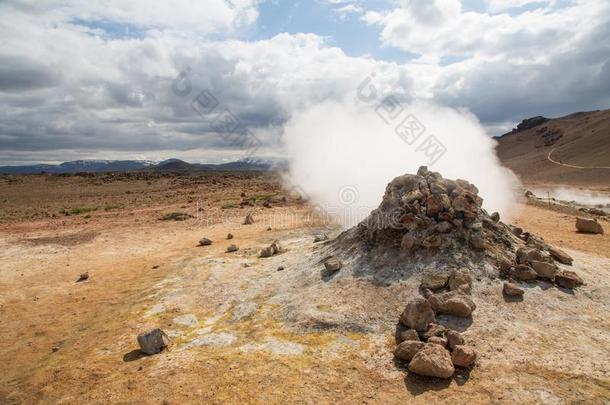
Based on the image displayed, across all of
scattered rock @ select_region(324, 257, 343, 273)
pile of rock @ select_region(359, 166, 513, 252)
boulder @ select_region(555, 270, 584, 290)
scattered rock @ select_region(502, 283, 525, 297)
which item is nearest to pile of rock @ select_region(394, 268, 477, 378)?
scattered rock @ select_region(502, 283, 525, 297)

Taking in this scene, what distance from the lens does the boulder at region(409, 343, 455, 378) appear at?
468 centimetres

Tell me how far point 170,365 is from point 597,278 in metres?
6.91

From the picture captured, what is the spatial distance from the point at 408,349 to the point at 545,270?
3039mm

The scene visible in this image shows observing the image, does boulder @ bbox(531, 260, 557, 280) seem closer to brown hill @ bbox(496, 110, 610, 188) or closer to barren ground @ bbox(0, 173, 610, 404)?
barren ground @ bbox(0, 173, 610, 404)

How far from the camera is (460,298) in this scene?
588 cm

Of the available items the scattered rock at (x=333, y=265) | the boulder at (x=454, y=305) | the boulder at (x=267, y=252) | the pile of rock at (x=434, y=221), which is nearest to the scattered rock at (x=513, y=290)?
the boulder at (x=454, y=305)

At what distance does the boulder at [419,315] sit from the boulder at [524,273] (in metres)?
1.86

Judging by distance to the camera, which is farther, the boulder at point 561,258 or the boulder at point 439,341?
the boulder at point 561,258

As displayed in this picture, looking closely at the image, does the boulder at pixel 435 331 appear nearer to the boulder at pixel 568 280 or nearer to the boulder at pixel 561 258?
the boulder at pixel 568 280

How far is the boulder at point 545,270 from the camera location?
6551 mm

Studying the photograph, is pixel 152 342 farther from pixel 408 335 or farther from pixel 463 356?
pixel 463 356

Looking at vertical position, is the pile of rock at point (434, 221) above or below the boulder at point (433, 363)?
above

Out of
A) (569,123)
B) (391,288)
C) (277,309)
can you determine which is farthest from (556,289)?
(569,123)

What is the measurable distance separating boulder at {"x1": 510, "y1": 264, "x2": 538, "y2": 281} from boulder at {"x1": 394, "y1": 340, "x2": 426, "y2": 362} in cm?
244
